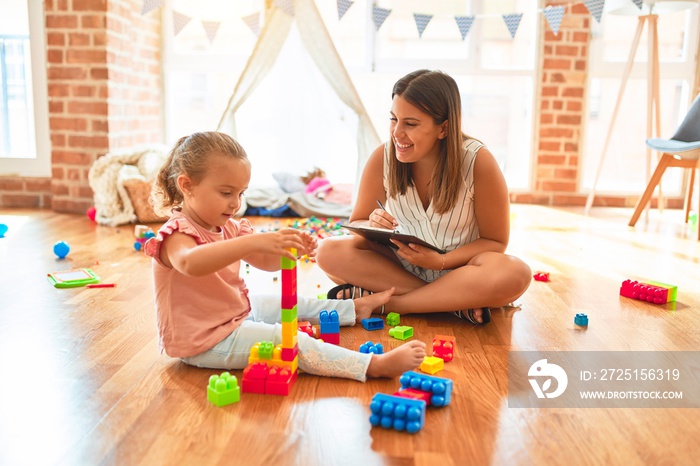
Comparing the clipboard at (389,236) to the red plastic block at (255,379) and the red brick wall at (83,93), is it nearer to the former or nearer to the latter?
the red plastic block at (255,379)

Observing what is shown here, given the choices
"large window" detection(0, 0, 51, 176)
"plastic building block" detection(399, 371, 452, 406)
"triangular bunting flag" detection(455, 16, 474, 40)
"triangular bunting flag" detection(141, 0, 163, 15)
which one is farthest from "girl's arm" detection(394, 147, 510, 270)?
"large window" detection(0, 0, 51, 176)

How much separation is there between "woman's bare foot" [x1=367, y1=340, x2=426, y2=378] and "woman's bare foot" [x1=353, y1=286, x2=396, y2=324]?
441 millimetres

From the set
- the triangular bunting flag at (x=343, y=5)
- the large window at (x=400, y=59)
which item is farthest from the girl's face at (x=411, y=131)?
the large window at (x=400, y=59)

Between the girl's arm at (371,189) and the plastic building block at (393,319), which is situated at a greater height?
the girl's arm at (371,189)

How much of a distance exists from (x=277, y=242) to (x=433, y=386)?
42 centimetres

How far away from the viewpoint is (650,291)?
7.13ft

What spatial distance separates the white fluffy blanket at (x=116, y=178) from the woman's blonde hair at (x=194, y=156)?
196cm

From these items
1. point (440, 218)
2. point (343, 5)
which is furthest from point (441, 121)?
point (343, 5)

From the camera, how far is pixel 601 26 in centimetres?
427

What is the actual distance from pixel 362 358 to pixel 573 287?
46.2 inches

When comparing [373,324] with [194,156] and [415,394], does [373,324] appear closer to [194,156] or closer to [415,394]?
[415,394]

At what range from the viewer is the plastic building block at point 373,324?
1855mm

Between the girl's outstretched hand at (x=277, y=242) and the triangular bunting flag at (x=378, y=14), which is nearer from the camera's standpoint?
the girl's outstretched hand at (x=277, y=242)

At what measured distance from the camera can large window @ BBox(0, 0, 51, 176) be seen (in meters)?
3.91
